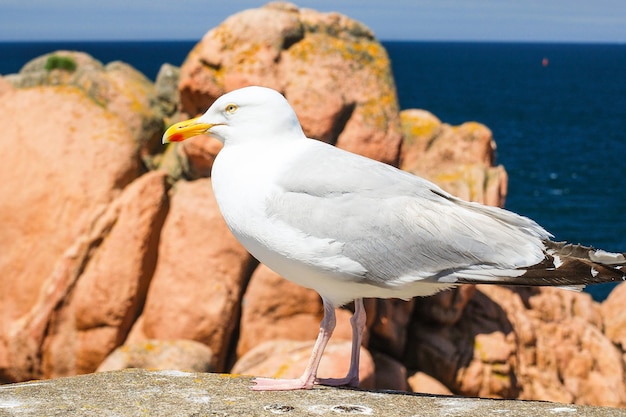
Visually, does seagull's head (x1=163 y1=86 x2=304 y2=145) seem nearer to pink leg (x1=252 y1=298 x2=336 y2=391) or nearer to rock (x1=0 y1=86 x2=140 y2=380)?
pink leg (x1=252 y1=298 x2=336 y2=391)

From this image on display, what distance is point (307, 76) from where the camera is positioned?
1257 cm

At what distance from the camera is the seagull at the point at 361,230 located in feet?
18.6

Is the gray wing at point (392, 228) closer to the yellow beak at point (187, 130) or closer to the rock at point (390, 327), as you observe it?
the yellow beak at point (187, 130)

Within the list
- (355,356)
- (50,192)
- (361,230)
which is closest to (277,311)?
(50,192)

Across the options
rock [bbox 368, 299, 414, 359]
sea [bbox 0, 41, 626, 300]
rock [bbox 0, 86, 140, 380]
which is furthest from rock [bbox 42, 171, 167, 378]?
sea [bbox 0, 41, 626, 300]

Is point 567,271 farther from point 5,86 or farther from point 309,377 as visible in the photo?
point 5,86

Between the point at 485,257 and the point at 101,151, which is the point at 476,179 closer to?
the point at 101,151

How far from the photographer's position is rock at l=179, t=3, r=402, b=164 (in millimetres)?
12453

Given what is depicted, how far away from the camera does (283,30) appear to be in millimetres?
12891

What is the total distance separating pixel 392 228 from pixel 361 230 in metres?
0.21

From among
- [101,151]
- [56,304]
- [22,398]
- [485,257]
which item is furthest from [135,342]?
[485,257]

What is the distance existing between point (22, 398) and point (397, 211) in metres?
2.75

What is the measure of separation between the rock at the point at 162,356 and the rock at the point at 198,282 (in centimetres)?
49

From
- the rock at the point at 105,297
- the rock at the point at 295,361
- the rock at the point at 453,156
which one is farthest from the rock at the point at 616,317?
the rock at the point at 105,297
